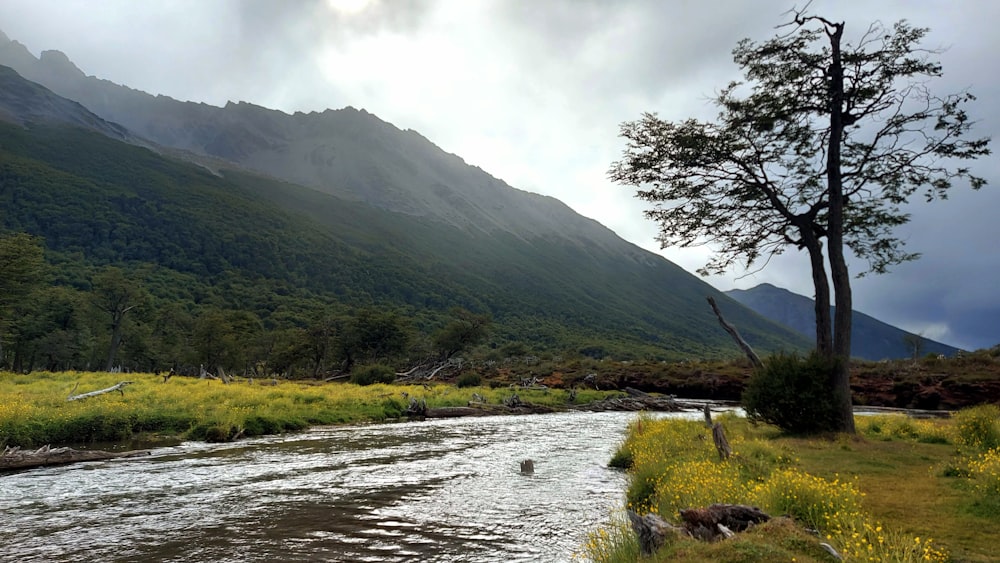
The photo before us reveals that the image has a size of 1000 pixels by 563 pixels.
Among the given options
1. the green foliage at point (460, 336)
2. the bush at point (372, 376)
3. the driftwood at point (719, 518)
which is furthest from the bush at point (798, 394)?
the green foliage at point (460, 336)

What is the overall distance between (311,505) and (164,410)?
59.1 feet

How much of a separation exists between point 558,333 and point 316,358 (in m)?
103

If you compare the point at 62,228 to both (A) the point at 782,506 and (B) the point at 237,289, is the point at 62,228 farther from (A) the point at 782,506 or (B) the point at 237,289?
(A) the point at 782,506

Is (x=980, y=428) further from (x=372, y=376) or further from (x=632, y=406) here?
(x=372, y=376)

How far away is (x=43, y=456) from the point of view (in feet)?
54.0

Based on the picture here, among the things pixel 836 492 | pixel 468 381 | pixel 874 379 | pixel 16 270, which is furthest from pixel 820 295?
pixel 16 270

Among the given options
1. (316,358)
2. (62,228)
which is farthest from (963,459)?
(62,228)

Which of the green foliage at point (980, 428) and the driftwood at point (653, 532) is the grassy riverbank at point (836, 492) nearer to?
the green foliage at point (980, 428)

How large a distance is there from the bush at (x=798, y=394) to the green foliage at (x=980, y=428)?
372 centimetres

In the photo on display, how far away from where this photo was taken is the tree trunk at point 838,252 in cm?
1912

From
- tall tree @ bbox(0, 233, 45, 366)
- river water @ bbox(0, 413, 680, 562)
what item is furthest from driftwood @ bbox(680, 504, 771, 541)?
tall tree @ bbox(0, 233, 45, 366)

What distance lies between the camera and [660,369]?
2899 inches

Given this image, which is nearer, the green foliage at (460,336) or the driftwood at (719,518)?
the driftwood at (719,518)

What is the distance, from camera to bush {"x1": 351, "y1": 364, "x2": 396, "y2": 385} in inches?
2265
